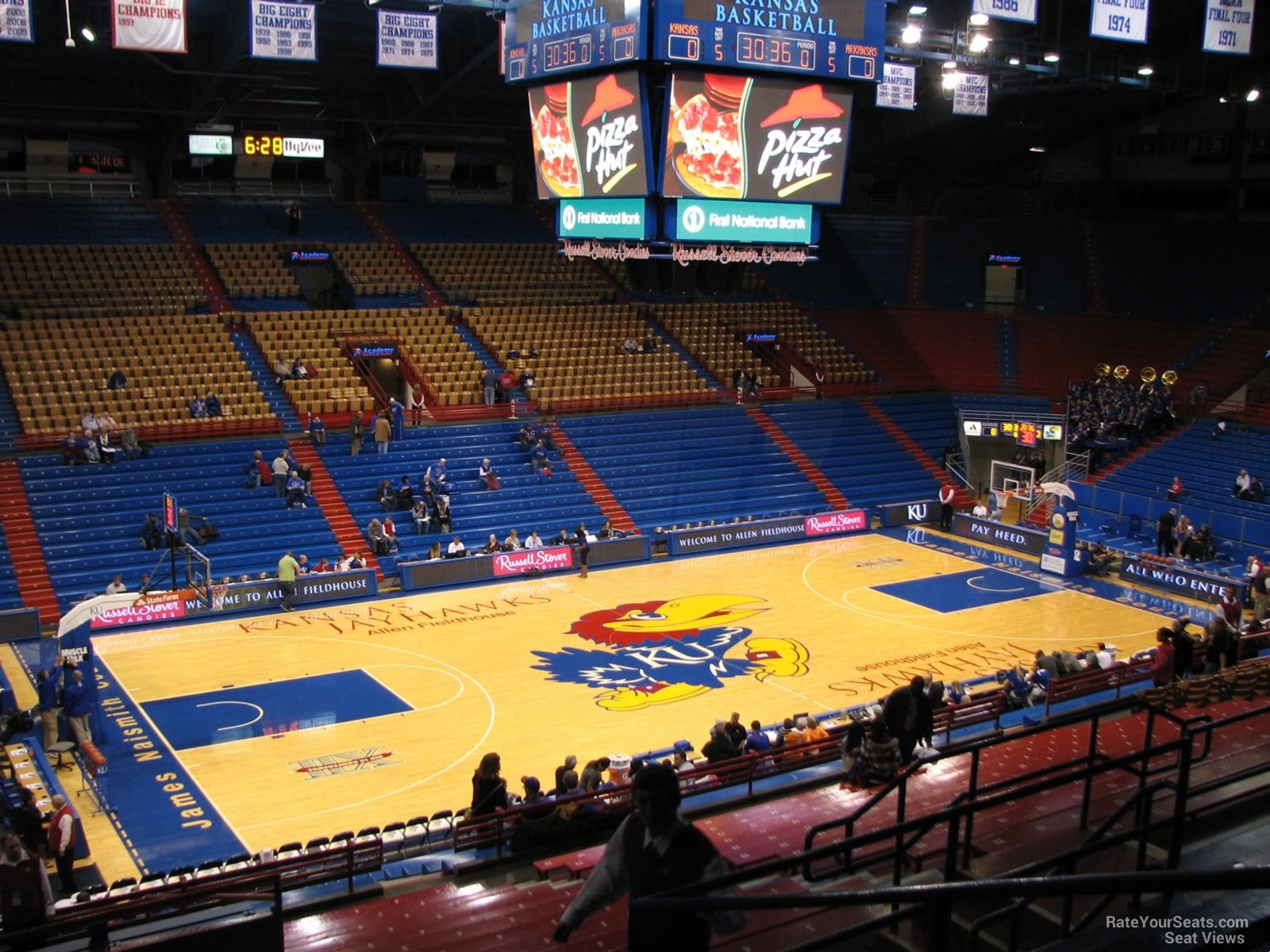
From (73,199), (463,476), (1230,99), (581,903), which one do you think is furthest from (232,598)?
(1230,99)

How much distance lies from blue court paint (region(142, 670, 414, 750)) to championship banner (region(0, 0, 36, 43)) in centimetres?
1419

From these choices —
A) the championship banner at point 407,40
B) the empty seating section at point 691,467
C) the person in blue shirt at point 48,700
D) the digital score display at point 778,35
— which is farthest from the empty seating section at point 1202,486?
the person in blue shirt at point 48,700

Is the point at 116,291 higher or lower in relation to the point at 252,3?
lower

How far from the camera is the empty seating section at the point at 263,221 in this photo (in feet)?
133

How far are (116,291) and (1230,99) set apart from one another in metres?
36.3

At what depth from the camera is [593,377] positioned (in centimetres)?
3791

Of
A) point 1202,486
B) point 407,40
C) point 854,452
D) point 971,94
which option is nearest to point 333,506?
point 407,40

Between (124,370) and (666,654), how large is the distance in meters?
17.3

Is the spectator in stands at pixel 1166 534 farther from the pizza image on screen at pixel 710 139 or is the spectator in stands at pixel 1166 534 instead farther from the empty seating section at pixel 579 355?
the pizza image on screen at pixel 710 139

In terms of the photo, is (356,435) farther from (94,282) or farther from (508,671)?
(508,671)

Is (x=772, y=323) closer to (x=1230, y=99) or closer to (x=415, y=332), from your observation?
(x=415, y=332)

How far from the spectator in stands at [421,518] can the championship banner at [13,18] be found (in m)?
13.2

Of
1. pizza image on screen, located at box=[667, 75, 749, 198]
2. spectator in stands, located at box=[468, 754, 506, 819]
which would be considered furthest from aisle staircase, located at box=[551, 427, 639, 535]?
spectator in stands, located at box=[468, 754, 506, 819]

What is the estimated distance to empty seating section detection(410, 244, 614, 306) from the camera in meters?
41.2
